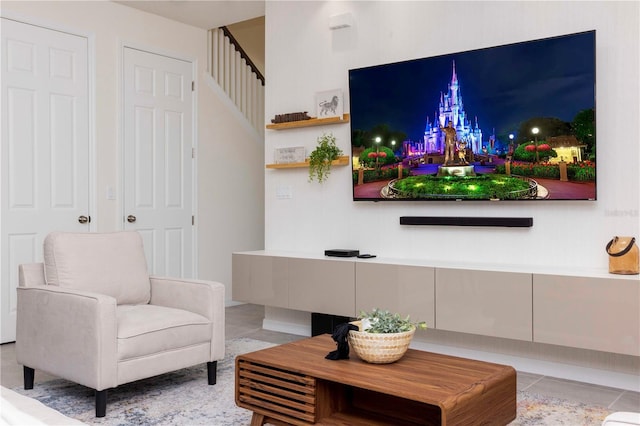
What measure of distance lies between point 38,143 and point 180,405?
101 inches

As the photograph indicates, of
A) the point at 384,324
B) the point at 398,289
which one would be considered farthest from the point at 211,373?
the point at 384,324

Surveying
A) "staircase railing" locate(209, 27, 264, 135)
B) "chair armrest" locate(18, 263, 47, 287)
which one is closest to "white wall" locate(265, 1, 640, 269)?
"staircase railing" locate(209, 27, 264, 135)

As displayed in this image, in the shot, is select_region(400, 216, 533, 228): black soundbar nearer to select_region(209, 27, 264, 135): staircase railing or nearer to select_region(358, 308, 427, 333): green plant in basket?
select_region(358, 308, 427, 333): green plant in basket

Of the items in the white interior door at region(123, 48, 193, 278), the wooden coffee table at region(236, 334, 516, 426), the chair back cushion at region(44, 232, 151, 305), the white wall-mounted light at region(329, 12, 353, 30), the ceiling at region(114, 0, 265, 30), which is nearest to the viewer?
the wooden coffee table at region(236, 334, 516, 426)

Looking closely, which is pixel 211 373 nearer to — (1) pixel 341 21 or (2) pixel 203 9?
(1) pixel 341 21

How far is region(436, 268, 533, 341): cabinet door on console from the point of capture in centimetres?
334

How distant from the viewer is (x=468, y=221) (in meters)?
3.89

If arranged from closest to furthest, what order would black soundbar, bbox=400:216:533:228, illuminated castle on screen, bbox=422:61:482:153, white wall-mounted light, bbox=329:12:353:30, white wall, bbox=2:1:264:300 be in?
black soundbar, bbox=400:216:533:228
illuminated castle on screen, bbox=422:61:482:153
white wall-mounted light, bbox=329:12:353:30
white wall, bbox=2:1:264:300

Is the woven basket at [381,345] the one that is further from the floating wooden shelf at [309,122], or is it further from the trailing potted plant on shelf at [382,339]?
the floating wooden shelf at [309,122]


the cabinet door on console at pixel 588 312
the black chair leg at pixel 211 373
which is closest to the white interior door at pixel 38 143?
the black chair leg at pixel 211 373

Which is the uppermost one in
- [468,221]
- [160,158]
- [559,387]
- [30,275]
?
[160,158]

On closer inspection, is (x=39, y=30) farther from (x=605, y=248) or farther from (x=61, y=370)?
(x=605, y=248)

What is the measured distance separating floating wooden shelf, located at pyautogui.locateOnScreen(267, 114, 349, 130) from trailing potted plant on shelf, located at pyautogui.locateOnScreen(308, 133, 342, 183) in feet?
0.37

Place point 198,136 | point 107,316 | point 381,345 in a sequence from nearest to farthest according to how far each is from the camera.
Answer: point 381,345 < point 107,316 < point 198,136
